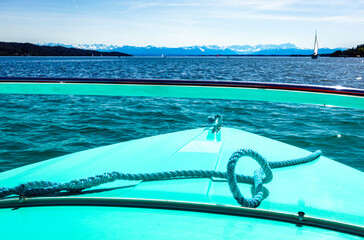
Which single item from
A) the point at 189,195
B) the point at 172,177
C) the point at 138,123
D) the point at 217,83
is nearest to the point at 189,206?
the point at 189,195

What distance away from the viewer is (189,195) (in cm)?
100

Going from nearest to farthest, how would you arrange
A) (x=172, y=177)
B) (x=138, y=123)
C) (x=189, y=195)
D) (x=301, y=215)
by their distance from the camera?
(x=301, y=215) → (x=189, y=195) → (x=172, y=177) → (x=138, y=123)

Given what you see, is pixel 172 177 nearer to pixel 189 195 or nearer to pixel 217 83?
pixel 189 195

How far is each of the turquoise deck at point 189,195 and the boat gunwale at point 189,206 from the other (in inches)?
0.7

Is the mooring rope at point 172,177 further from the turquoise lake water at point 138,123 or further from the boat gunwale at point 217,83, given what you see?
the turquoise lake water at point 138,123

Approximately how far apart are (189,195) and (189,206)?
8 cm

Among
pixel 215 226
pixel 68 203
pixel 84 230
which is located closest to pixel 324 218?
pixel 215 226

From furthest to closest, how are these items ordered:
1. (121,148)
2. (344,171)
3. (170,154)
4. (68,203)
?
(121,148) < (170,154) < (344,171) < (68,203)

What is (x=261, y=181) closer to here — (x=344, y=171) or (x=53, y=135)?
(x=344, y=171)

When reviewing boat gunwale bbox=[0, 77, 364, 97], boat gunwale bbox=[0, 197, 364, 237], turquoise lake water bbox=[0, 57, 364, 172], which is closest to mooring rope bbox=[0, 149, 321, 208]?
boat gunwale bbox=[0, 197, 364, 237]

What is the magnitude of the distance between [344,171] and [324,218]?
0.72m

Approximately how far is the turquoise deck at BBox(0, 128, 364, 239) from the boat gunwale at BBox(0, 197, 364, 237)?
0.06 feet

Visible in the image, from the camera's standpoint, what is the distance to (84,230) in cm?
82

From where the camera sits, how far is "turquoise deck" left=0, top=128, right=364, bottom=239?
0.82 meters
